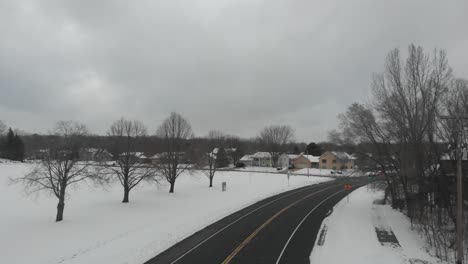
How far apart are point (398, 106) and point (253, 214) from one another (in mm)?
14513

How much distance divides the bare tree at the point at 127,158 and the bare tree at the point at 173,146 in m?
5.81

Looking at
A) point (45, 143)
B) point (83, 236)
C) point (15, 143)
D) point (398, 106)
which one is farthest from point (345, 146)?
point (15, 143)

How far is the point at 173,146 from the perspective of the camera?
42.6 meters

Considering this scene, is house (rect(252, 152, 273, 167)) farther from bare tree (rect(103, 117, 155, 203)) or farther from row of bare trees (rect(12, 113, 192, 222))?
bare tree (rect(103, 117, 155, 203))

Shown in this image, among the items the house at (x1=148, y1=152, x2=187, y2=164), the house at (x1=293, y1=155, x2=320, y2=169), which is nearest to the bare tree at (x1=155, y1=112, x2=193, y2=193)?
the house at (x1=148, y1=152, x2=187, y2=164)

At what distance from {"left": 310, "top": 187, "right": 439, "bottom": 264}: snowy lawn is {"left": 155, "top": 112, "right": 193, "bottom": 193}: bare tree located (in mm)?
21581

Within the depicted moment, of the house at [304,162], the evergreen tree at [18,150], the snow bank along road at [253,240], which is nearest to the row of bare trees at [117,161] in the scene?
the snow bank along road at [253,240]

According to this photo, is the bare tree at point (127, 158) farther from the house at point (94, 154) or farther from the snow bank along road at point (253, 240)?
the snow bank along road at point (253, 240)

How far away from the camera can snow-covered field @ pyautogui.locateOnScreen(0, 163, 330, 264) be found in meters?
16.0

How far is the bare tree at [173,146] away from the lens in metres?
40.9

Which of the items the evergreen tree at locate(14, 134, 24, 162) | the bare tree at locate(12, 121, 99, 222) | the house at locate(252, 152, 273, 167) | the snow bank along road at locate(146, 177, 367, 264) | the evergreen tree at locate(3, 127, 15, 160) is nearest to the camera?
the snow bank along road at locate(146, 177, 367, 264)

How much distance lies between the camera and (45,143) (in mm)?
25062

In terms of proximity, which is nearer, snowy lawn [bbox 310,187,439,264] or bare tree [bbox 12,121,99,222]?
snowy lawn [bbox 310,187,439,264]

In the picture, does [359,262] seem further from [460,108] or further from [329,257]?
[460,108]
